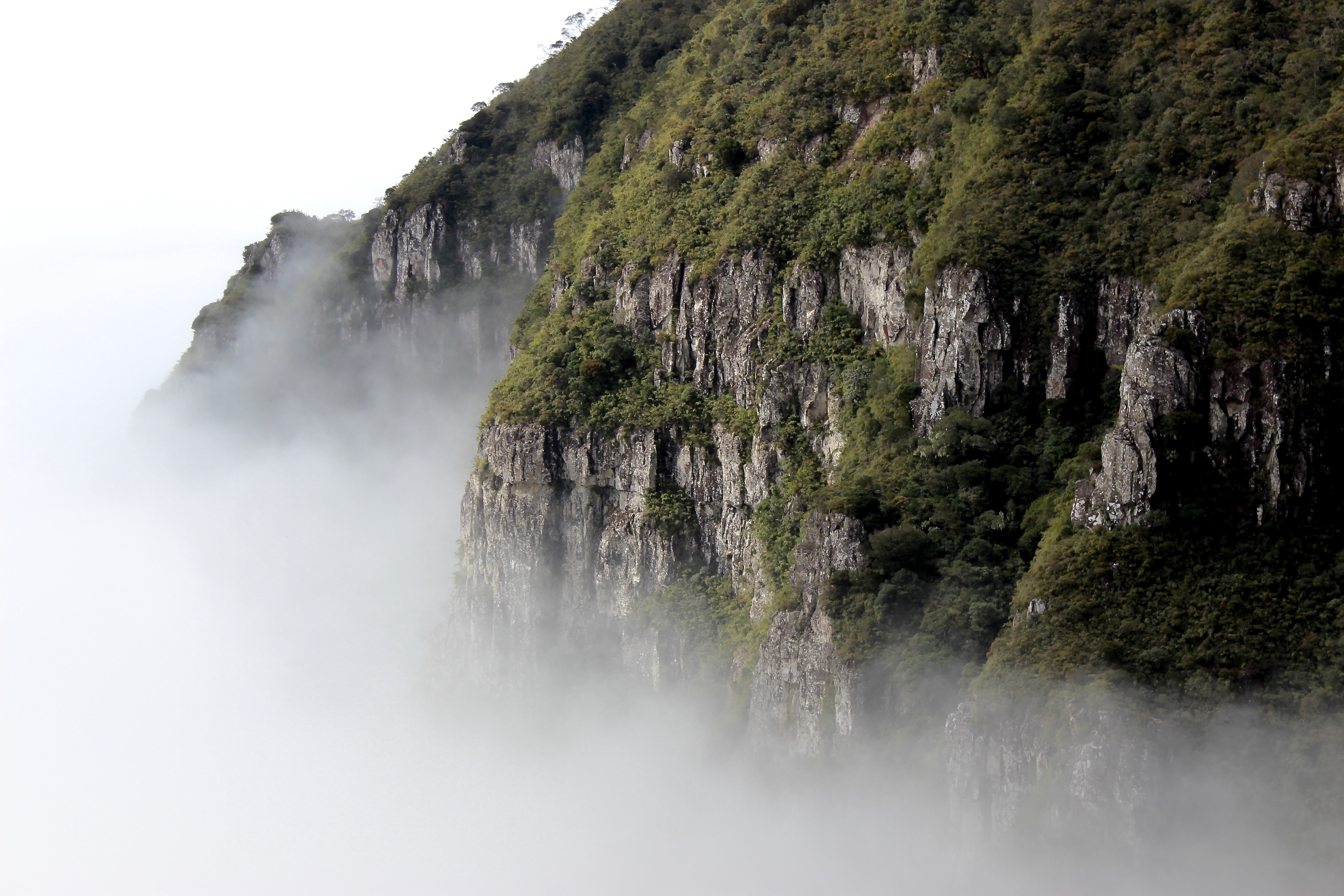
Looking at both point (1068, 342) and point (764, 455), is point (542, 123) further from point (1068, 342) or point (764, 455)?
point (1068, 342)

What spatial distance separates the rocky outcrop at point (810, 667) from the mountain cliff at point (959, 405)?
21 centimetres

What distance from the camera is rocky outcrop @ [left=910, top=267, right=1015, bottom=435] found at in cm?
6094

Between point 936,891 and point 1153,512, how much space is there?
58.7 feet

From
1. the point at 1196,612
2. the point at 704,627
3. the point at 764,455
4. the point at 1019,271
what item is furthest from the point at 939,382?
the point at 704,627

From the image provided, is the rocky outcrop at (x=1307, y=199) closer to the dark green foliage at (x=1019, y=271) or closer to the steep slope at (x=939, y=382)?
the steep slope at (x=939, y=382)

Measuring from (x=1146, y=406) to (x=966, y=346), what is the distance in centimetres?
1191

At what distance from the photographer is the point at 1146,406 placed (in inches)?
2005

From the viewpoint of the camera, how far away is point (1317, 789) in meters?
43.8

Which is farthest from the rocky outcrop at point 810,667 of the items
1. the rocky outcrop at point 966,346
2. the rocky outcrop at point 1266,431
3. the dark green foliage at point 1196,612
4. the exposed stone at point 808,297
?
the rocky outcrop at point 1266,431

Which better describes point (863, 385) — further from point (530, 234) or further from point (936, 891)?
point (530, 234)

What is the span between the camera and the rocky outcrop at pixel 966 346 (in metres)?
60.9

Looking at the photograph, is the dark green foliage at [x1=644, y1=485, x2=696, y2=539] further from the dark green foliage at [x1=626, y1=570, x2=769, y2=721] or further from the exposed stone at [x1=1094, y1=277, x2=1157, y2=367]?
the exposed stone at [x1=1094, y1=277, x2=1157, y2=367]

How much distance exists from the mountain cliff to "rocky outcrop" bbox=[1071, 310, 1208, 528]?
13 cm

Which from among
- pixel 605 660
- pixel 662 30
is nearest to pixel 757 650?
pixel 605 660
